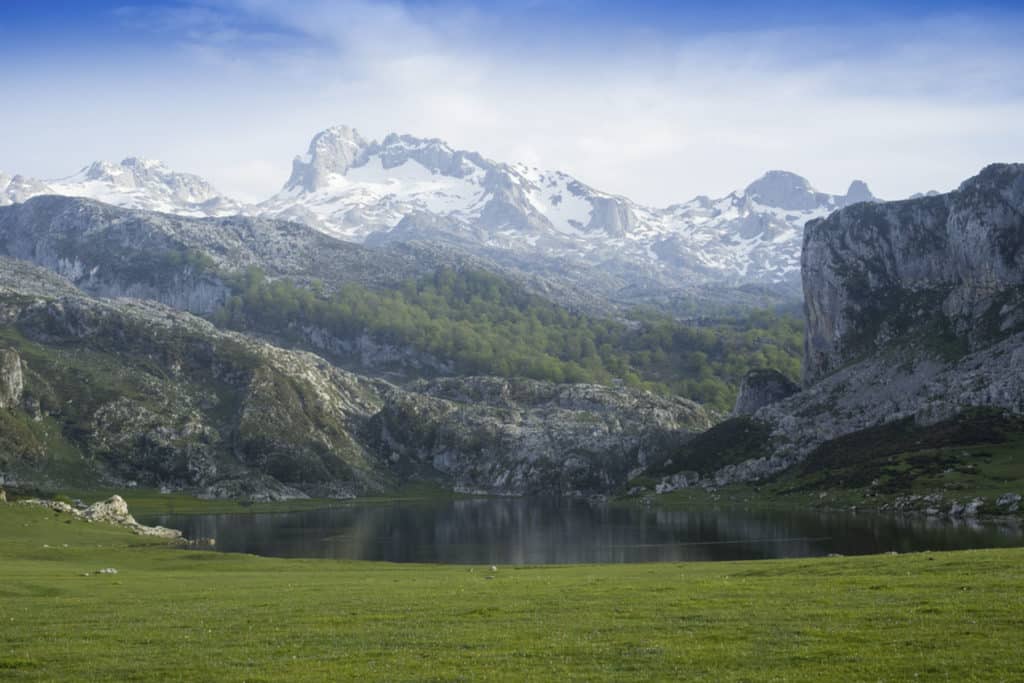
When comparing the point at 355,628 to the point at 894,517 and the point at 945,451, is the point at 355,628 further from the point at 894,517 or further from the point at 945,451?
the point at 945,451

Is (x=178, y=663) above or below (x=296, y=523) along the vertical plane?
above

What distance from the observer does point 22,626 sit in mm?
41469

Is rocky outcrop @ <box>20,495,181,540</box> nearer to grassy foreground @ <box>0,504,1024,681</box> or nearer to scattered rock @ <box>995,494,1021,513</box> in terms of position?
grassy foreground @ <box>0,504,1024,681</box>

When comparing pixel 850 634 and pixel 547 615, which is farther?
pixel 547 615

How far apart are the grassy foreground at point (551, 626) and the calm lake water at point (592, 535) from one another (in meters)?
43.1

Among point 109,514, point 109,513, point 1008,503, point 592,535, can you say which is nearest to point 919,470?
point 1008,503

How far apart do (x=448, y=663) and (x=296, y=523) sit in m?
149

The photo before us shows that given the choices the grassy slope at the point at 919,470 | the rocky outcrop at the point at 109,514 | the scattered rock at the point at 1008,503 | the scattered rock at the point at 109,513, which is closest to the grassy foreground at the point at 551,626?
the rocky outcrop at the point at 109,514

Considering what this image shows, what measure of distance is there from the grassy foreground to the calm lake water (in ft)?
142

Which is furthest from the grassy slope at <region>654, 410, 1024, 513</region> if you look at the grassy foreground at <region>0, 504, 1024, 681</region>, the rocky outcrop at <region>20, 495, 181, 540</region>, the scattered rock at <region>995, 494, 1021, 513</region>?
the rocky outcrop at <region>20, 495, 181, 540</region>

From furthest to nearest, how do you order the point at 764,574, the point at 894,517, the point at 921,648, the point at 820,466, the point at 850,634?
the point at 820,466
the point at 894,517
the point at 764,574
the point at 850,634
the point at 921,648

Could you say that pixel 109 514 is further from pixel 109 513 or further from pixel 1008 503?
pixel 1008 503

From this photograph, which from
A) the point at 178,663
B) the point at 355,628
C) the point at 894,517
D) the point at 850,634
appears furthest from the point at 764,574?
the point at 894,517

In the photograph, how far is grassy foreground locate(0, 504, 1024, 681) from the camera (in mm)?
30188
